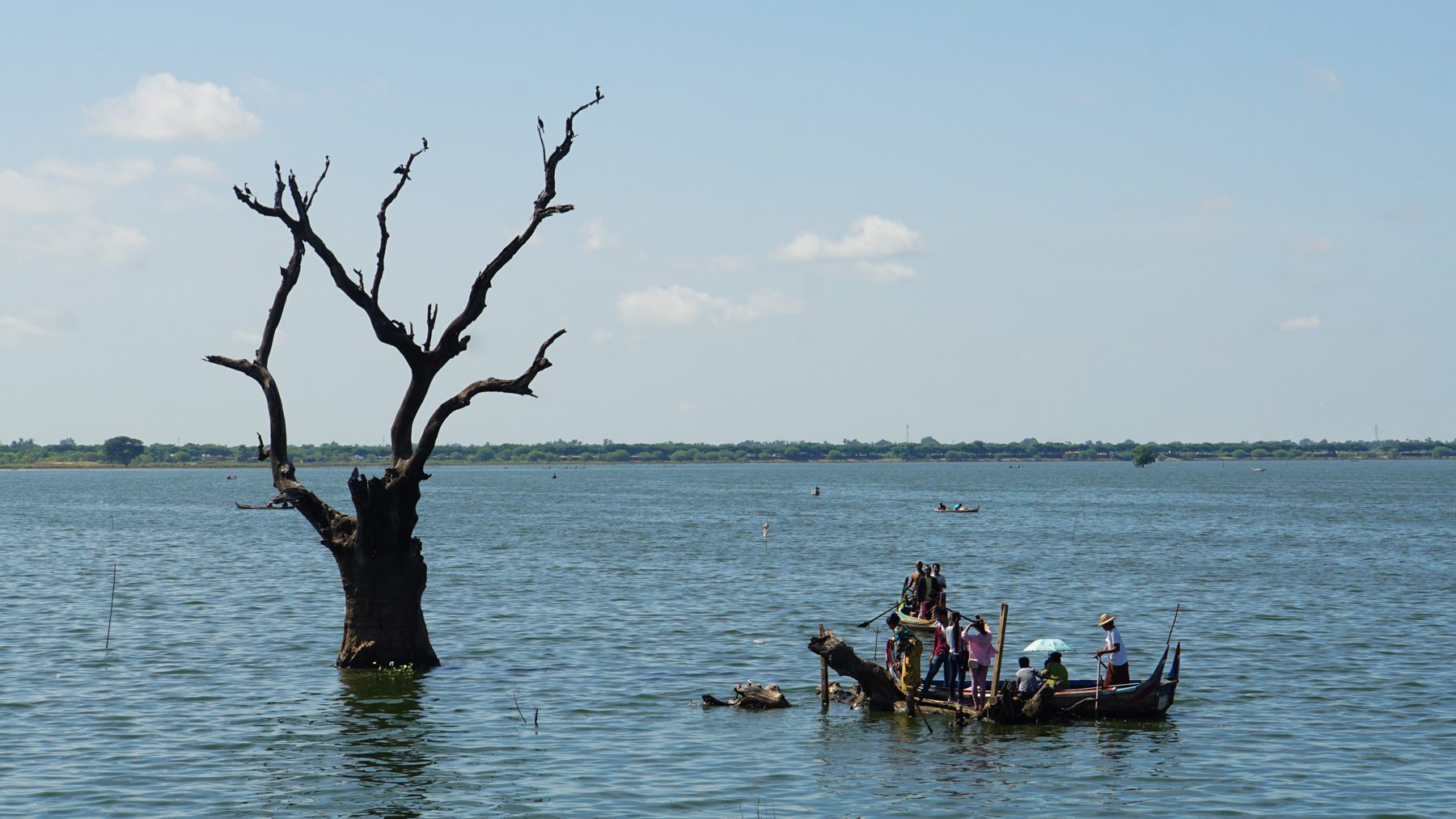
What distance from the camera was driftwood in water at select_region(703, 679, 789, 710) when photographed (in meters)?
27.2

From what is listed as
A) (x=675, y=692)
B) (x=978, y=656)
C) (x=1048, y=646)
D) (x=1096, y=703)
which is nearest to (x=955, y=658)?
(x=978, y=656)

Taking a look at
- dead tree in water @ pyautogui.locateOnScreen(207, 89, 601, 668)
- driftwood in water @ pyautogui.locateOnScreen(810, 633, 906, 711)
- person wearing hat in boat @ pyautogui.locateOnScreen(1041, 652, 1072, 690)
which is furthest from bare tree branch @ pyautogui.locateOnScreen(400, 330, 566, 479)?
person wearing hat in boat @ pyautogui.locateOnScreen(1041, 652, 1072, 690)

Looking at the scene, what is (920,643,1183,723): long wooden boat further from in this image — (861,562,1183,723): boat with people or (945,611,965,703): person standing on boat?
(945,611,965,703): person standing on boat

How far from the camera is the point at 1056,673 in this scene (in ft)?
87.6

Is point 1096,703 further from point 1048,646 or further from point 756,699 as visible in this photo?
point 756,699

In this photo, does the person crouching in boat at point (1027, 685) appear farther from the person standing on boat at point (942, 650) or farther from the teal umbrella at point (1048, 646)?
the person standing on boat at point (942, 650)

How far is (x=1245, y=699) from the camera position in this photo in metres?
29.0

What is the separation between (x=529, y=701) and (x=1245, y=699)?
15923mm

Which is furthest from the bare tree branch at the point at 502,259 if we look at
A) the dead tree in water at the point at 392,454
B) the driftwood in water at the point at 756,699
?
the driftwood in water at the point at 756,699

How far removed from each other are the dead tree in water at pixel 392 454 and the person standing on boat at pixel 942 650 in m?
9.78

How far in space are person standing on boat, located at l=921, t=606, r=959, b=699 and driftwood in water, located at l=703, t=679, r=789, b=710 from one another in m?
3.04

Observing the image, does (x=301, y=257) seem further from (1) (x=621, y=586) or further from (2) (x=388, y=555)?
(1) (x=621, y=586)

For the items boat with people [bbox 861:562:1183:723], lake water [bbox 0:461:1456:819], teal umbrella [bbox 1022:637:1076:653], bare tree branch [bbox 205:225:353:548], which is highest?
bare tree branch [bbox 205:225:353:548]

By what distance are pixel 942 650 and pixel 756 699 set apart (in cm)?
406
